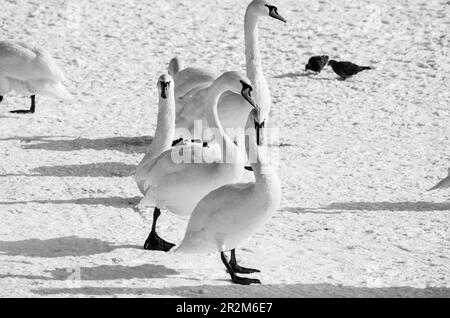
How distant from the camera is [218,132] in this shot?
7773mm

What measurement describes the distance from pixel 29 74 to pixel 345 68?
343 cm

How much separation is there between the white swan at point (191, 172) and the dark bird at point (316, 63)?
14.2 feet

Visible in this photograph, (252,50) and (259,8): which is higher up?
(259,8)

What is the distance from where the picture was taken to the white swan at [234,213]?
6.62 meters

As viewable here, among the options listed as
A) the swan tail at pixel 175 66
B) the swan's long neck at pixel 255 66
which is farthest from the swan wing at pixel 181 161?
the swan tail at pixel 175 66

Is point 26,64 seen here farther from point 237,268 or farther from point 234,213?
point 234,213

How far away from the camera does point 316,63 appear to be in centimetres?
1221

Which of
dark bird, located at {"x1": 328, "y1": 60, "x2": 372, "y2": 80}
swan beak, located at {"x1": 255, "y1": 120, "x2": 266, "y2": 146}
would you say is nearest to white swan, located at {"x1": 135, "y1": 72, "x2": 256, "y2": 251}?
swan beak, located at {"x1": 255, "y1": 120, "x2": 266, "y2": 146}

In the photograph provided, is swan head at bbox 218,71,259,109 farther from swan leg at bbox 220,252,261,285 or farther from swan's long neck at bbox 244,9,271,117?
swan's long neck at bbox 244,9,271,117

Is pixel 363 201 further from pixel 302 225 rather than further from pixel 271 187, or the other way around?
pixel 271 187

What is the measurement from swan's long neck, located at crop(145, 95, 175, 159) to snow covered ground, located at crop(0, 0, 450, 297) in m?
0.45

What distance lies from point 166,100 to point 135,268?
6.16 ft

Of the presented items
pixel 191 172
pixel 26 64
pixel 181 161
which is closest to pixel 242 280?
pixel 191 172
